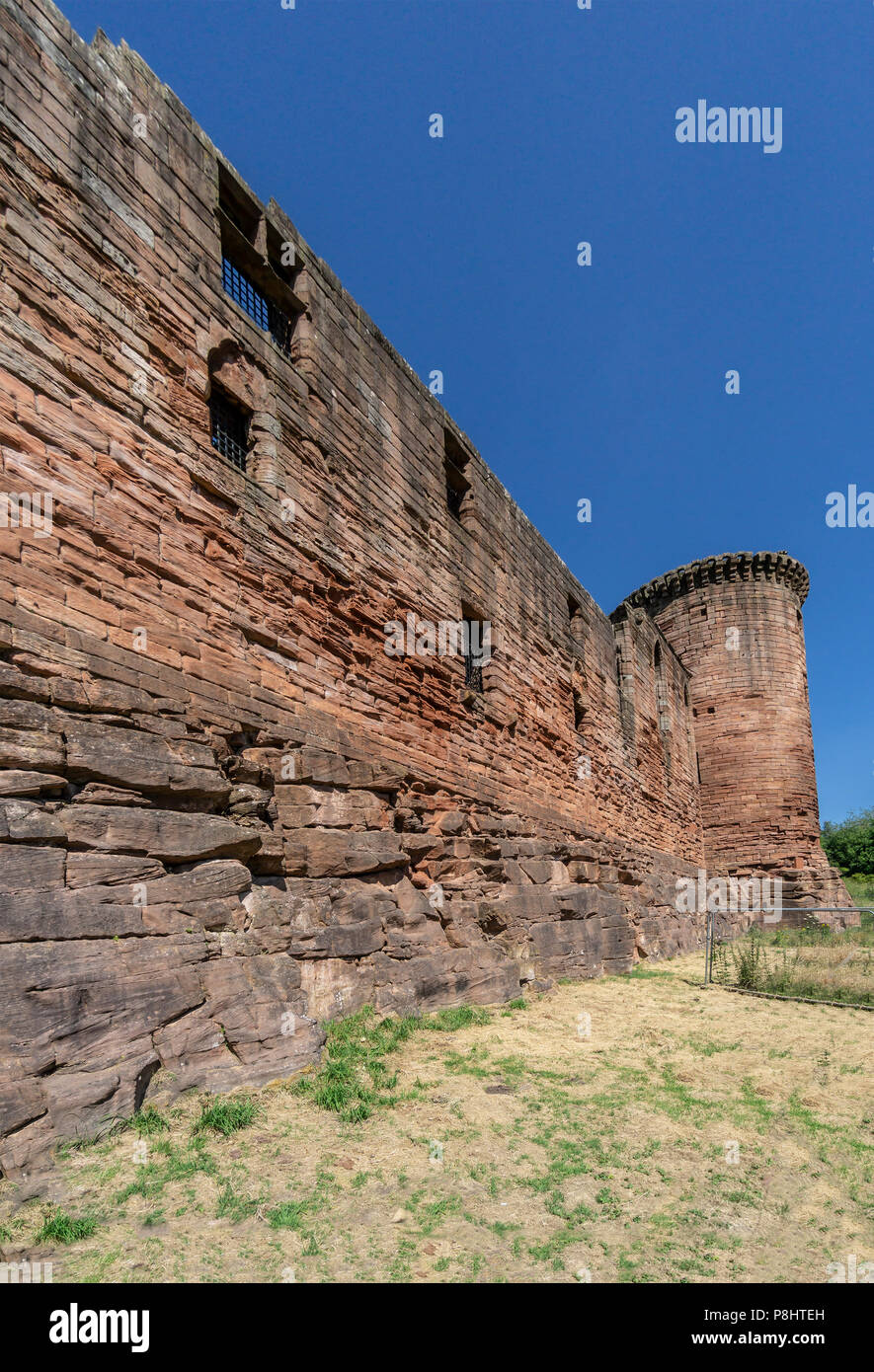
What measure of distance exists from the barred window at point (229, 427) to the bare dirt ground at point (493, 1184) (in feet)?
17.4

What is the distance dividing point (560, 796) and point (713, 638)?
15.3 m

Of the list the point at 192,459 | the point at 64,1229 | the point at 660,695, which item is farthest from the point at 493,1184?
the point at 660,695

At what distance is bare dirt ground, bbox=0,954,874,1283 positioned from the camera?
329cm

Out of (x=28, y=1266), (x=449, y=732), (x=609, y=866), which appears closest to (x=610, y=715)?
(x=609, y=866)

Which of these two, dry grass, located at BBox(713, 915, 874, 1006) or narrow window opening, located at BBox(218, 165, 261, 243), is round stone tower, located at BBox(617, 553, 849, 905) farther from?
narrow window opening, located at BBox(218, 165, 261, 243)

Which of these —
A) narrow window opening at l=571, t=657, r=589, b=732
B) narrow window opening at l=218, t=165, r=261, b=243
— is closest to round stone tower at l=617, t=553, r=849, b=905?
narrow window opening at l=571, t=657, r=589, b=732

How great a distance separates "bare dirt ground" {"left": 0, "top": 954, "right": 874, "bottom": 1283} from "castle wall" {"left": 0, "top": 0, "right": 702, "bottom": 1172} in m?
0.48

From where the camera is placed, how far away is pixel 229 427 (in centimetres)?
702

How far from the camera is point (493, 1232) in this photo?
142 inches

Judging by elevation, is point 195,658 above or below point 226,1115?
above

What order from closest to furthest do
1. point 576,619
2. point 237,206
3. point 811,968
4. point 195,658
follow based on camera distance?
point 195,658
point 237,206
point 811,968
point 576,619

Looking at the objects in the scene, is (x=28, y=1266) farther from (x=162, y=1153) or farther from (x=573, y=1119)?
(x=573, y=1119)

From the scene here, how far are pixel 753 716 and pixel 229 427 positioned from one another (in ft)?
72.7

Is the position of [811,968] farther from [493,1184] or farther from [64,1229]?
[64,1229]
